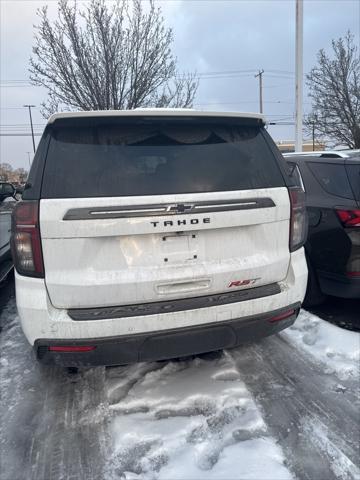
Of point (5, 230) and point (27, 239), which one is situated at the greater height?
point (27, 239)

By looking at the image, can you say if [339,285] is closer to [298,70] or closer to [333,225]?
[333,225]

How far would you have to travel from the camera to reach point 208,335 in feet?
8.07

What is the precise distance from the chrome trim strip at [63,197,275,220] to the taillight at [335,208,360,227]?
1718 millimetres

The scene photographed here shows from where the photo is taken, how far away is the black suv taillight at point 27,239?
223 cm

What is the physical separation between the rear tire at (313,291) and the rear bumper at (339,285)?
4.5 inches

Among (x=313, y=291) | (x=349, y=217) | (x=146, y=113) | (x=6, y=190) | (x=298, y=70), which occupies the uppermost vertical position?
(x=298, y=70)

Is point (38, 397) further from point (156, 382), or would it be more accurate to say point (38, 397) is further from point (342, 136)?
point (342, 136)

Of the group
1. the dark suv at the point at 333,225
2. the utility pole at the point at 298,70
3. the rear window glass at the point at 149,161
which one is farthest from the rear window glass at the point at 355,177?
the utility pole at the point at 298,70

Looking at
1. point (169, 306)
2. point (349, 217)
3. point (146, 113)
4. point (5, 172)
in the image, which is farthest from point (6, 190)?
point (5, 172)

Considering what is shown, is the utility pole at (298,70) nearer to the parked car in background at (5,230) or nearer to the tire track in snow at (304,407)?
the parked car in background at (5,230)

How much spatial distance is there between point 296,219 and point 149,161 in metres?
1.09

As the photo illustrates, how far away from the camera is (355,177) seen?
3.95 m

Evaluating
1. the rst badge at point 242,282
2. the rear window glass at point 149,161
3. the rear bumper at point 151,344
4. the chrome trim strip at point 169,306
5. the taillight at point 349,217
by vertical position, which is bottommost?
the rear bumper at point 151,344

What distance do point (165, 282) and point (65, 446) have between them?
1191 millimetres
